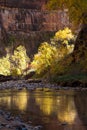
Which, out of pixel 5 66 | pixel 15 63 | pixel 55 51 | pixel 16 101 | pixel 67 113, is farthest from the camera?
pixel 15 63

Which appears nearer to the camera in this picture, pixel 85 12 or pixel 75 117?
pixel 75 117

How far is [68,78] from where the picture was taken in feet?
205

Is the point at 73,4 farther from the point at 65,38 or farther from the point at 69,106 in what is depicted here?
the point at 65,38

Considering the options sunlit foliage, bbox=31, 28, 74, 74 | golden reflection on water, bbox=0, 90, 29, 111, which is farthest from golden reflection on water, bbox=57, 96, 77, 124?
sunlit foliage, bbox=31, 28, 74, 74

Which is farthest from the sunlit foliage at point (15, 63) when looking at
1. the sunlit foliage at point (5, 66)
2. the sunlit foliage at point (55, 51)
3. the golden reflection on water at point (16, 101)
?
the golden reflection on water at point (16, 101)

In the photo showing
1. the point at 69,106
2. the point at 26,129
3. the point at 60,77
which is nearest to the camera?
the point at 26,129

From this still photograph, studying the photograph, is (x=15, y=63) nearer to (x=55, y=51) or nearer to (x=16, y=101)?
(x=55, y=51)

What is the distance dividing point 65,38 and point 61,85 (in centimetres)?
4027

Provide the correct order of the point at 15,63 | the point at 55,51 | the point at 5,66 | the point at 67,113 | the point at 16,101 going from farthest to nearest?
the point at 15,63 < the point at 5,66 < the point at 55,51 < the point at 16,101 < the point at 67,113

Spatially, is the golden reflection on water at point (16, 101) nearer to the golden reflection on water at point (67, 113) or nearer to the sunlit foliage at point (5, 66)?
the golden reflection on water at point (67, 113)

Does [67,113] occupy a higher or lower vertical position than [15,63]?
lower

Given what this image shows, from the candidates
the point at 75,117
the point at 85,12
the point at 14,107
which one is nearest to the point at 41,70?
the point at 85,12

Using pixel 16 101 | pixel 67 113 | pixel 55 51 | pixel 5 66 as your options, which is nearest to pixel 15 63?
Result: pixel 5 66

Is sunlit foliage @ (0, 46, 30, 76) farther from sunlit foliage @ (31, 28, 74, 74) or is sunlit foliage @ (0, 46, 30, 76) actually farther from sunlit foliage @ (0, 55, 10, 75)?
sunlit foliage @ (31, 28, 74, 74)
